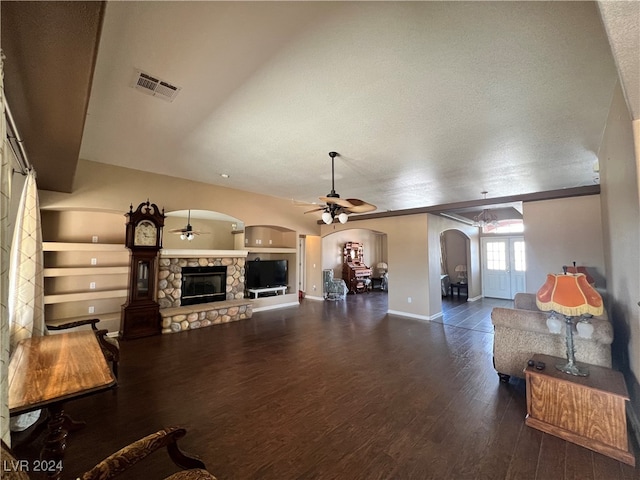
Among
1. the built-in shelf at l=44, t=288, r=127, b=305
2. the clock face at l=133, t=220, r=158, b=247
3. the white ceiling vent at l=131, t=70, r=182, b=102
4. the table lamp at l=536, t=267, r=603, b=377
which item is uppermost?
the white ceiling vent at l=131, t=70, r=182, b=102

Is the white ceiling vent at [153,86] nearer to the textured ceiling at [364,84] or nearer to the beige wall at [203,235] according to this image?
the textured ceiling at [364,84]

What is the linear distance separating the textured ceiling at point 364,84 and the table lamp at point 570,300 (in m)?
1.58

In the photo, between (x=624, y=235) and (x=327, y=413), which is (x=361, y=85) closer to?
(x=624, y=235)

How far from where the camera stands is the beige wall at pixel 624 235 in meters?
2.00

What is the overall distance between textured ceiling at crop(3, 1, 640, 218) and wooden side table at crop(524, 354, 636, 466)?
217cm

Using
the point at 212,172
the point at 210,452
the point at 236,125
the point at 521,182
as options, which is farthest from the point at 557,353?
the point at 212,172

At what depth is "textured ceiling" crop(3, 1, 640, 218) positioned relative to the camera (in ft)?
5.04

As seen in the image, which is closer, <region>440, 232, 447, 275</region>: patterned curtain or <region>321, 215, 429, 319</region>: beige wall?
<region>321, 215, 429, 319</region>: beige wall

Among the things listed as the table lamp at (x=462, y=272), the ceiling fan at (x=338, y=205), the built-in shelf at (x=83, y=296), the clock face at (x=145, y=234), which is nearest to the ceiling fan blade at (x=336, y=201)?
the ceiling fan at (x=338, y=205)

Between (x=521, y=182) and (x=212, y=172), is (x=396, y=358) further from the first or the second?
(x=212, y=172)

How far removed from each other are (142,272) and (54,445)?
152 inches

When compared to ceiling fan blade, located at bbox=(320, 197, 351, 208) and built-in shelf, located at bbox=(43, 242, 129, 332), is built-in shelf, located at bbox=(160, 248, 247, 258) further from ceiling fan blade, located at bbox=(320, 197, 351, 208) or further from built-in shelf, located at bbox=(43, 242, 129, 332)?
ceiling fan blade, located at bbox=(320, 197, 351, 208)

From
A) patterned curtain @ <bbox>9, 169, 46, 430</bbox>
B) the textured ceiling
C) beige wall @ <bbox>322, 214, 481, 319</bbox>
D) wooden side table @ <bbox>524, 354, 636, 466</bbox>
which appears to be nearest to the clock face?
the textured ceiling

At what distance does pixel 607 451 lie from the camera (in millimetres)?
1955
